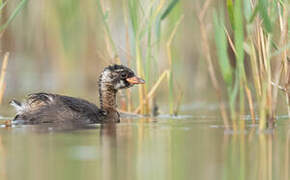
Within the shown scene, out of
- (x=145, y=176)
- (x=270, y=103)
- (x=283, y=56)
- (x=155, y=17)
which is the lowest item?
(x=145, y=176)

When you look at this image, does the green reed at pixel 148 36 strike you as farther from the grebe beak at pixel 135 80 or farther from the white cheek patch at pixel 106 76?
the white cheek patch at pixel 106 76

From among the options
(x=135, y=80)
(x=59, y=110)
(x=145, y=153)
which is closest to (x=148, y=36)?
(x=135, y=80)

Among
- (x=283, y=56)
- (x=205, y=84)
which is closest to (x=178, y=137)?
(x=283, y=56)

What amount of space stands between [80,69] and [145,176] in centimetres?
1203

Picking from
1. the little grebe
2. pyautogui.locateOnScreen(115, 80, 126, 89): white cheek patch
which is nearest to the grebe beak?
the little grebe

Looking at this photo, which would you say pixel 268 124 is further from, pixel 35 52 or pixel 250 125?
pixel 35 52

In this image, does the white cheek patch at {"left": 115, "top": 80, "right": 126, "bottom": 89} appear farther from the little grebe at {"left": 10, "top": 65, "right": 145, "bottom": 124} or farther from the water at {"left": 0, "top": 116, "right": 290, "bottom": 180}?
the water at {"left": 0, "top": 116, "right": 290, "bottom": 180}

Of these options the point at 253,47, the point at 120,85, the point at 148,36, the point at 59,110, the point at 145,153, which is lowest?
the point at 145,153

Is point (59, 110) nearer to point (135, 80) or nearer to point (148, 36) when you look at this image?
point (135, 80)

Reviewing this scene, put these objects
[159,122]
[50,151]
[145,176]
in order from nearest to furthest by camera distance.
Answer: [145,176] < [50,151] < [159,122]

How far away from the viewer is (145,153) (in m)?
6.02

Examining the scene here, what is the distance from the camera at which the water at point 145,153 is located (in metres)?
5.04

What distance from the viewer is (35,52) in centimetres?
1608

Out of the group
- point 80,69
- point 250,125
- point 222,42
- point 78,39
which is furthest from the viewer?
point 80,69
